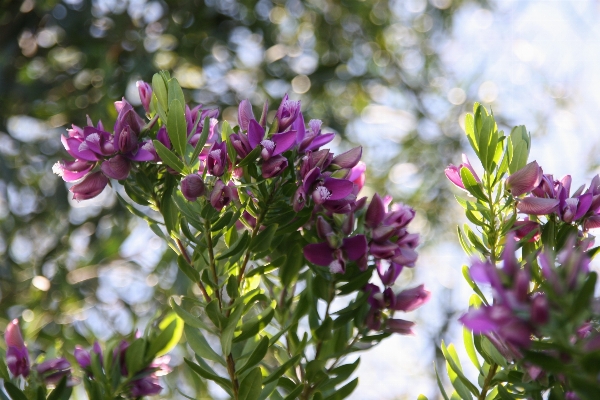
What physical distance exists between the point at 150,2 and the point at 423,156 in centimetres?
113

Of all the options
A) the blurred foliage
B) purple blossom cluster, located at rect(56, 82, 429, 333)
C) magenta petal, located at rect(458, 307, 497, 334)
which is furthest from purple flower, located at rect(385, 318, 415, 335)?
the blurred foliage

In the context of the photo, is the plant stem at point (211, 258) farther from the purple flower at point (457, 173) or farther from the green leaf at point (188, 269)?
the purple flower at point (457, 173)

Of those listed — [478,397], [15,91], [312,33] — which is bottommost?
[15,91]

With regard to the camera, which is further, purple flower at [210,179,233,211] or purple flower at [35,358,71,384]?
purple flower at [35,358,71,384]

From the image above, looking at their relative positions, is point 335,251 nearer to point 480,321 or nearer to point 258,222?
point 258,222

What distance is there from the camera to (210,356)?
2.33 feet

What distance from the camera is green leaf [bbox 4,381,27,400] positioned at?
2.24 feet

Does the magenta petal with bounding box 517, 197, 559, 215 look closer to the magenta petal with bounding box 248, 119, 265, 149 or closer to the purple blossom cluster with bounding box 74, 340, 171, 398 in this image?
the magenta petal with bounding box 248, 119, 265, 149

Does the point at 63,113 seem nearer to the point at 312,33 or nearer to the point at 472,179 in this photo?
the point at 312,33

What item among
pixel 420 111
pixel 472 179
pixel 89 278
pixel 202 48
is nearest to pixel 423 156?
pixel 420 111

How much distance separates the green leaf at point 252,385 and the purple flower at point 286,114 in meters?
0.24

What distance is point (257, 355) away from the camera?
668 millimetres

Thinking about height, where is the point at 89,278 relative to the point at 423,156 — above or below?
below

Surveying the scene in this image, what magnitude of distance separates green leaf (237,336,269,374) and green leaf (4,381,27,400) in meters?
0.21
